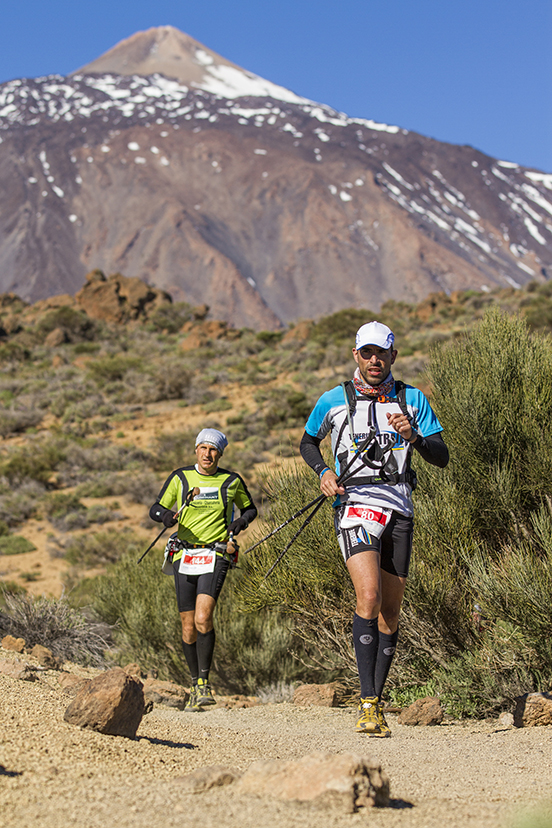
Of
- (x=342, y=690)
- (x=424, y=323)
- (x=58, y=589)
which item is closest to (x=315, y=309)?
(x=424, y=323)

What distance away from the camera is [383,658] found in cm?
387

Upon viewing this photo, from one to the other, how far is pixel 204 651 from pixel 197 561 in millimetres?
576

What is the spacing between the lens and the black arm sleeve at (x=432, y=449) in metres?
3.77

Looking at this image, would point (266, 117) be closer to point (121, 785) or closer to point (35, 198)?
point (35, 198)

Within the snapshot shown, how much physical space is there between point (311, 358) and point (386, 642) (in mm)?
23211

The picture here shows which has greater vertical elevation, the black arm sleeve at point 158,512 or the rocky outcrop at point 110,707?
the black arm sleeve at point 158,512

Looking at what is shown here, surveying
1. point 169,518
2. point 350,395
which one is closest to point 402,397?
point 350,395

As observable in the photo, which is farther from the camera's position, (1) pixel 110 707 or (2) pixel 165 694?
(2) pixel 165 694

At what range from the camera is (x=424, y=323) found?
3300cm

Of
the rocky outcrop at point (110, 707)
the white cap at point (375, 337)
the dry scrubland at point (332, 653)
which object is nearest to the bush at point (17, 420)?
the dry scrubland at point (332, 653)

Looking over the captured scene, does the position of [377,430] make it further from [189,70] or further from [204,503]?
[189,70]

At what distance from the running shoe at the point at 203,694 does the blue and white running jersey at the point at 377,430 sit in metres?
1.91

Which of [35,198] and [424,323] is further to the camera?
[35,198]

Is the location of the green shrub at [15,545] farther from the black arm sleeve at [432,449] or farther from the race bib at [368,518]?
the black arm sleeve at [432,449]
